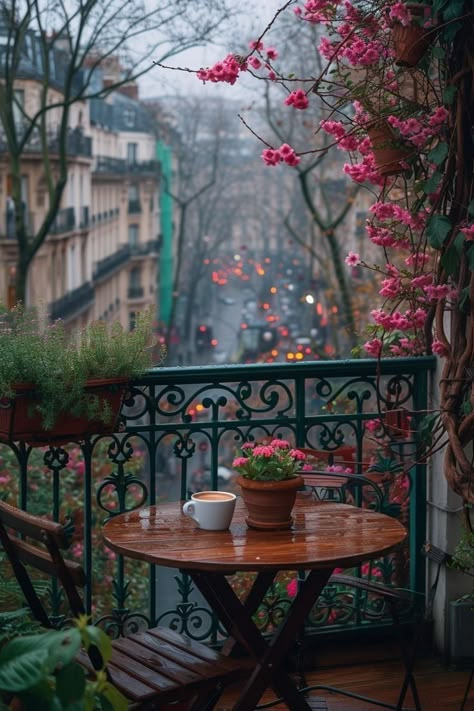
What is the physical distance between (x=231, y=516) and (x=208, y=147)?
31.4 meters

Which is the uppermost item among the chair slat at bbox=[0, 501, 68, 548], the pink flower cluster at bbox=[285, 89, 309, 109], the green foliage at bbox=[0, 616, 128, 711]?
the pink flower cluster at bbox=[285, 89, 309, 109]

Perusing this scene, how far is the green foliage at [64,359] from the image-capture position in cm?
355

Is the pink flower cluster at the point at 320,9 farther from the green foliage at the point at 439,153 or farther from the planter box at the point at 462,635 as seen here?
the planter box at the point at 462,635

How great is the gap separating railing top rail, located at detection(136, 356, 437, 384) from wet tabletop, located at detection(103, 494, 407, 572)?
714 mm

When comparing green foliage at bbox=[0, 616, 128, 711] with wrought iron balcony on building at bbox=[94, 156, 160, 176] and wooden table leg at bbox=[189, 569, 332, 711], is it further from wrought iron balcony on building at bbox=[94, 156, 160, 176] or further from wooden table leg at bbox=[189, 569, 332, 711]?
wrought iron balcony on building at bbox=[94, 156, 160, 176]

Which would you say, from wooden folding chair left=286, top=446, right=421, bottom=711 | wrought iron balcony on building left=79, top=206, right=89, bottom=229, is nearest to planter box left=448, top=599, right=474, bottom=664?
wooden folding chair left=286, top=446, right=421, bottom=711

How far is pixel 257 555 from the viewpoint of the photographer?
2893 millimetres

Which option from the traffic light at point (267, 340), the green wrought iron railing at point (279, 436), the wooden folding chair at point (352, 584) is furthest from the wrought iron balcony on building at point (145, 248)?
the wooden folding chair at point (352, 584)

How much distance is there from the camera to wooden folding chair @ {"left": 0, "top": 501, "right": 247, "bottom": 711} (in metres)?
2.57

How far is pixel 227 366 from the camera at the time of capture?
13.5ft

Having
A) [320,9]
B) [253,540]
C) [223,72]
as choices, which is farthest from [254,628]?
[320,9]

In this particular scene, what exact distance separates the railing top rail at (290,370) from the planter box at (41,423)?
269mm

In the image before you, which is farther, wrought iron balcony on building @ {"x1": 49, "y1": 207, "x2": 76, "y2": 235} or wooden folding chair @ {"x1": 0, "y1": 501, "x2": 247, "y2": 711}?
wrought iron balcony on building @ {"x1": 49, "y1": 207, "x2": 76, "y2": 235}

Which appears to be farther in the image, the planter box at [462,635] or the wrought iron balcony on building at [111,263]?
the wrought iron balcony on building at [111,263]
